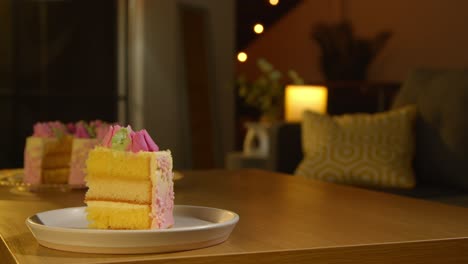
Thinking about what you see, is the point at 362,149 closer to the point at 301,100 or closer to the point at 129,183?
the point at 301,100

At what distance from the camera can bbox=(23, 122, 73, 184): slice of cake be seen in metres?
1.82

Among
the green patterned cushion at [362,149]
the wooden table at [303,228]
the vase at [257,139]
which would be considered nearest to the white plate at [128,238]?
the wooden table at [303,228]

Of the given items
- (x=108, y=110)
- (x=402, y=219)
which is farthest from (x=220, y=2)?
(x=402, y=219)

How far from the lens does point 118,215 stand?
1.08 m

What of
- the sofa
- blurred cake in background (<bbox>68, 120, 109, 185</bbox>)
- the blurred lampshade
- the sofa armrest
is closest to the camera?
blurred cake in background (<bbox>68, 120, 109, 185</bbox>)

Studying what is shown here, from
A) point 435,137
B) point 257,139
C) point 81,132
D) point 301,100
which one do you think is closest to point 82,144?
point 81,132

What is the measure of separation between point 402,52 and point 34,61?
2.65m

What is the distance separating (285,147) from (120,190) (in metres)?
2.15

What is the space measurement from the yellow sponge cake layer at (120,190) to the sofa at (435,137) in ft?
5.81

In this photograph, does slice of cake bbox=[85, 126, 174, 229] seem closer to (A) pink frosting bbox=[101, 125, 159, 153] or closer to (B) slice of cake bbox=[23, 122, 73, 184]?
(A) pink frosting bbox=[101, 125, 159, 153]

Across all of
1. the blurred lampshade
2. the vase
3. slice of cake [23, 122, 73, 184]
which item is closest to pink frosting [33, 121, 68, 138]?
slice of cake [23, 122, 73, 184]

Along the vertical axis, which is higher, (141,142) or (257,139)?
(141,142)

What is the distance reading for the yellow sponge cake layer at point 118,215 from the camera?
3.51ft

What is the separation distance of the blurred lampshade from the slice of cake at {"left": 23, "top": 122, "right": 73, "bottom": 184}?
92.0 inches
